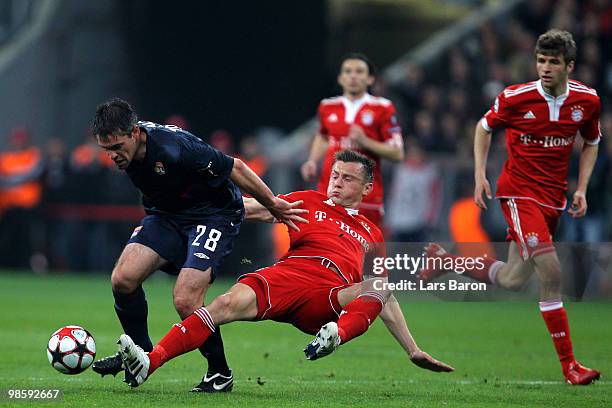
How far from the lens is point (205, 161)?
7371mm

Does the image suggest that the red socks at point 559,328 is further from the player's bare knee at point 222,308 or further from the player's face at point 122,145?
the player's face at point 122,145

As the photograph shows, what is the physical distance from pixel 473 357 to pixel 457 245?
1781 millimetres

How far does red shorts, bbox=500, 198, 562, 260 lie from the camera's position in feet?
28.6

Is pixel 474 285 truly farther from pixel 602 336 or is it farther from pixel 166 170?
pixel 602 336

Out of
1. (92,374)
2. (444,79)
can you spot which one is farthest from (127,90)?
(92,374)

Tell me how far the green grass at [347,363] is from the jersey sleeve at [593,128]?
1676 mm

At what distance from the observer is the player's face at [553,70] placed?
27.9 feet

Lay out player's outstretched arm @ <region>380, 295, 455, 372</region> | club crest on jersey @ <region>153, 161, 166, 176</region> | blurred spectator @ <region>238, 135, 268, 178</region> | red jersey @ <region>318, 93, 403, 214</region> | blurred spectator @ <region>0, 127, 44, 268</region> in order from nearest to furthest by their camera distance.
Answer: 1. club crest on jersey @ <region>153, 161, 166, 176</region>
2. player's outstretched arm @ <region>380, 295, 455, 372</region>
3. red jersey @ <region>318, 93, 403, 214</region>
4. blurred spectator @ <region>238, 135, 268, 178</region>
5. blurred spectator @ <region>0, 127, 44, 268</region>

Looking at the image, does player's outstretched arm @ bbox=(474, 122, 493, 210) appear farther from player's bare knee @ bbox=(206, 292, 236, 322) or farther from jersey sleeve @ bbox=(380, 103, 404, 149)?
jersey sleeve @ bbox=(380, 103, 404, 149)

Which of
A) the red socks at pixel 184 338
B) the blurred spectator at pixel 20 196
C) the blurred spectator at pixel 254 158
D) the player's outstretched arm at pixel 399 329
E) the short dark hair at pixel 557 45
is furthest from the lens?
the blurred spectator at pixel 20 196

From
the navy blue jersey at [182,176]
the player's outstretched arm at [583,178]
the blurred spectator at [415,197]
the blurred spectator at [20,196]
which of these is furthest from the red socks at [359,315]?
the blurred spectator at [20,196]

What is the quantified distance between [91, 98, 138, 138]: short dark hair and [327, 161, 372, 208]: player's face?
1597 millimetres

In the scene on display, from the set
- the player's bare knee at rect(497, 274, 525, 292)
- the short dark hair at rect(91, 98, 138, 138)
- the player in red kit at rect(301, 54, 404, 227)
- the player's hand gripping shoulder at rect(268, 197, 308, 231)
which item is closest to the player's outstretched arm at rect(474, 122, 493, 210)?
the player's bare knee at rect(497, 274, 525, 292)

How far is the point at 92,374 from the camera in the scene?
28.0 feet
